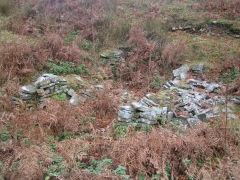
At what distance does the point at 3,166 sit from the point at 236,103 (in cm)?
621

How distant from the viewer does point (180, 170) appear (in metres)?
2.79

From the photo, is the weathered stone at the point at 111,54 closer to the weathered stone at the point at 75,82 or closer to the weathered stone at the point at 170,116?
the weathered stone at the point at 75,82

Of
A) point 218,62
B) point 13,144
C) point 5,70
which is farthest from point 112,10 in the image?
point 13,144

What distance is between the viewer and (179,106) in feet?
17.8

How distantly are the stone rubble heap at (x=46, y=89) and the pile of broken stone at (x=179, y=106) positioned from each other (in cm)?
202

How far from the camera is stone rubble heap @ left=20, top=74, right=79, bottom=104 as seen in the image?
5.15m

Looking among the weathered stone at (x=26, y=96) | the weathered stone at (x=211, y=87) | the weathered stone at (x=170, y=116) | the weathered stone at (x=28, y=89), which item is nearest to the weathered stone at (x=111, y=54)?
the weathered stone at (x=28, y=89)

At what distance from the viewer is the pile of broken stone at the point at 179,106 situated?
468 centimetres

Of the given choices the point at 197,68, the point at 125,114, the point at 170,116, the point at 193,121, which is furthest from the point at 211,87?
the point at 125,114

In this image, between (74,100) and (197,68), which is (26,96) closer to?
(74,100)

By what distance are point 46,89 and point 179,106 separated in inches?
177

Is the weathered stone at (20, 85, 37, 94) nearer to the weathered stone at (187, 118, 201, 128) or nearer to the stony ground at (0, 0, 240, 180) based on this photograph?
the stony ground at (0, 0, 240, 180)

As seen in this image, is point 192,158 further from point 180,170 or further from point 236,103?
point 236,103

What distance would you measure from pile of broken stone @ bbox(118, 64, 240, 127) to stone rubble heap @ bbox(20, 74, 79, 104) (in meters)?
2.02
